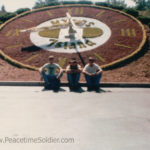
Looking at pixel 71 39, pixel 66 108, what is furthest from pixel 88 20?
pixel 66 108

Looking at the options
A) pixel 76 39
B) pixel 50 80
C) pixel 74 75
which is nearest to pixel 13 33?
pixel 76 39

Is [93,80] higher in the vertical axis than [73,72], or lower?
lower

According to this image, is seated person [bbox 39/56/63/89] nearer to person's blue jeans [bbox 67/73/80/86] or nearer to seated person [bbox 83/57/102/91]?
person's blue jeans [bbox 67/73/80/86]

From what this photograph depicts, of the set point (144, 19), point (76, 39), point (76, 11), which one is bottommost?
point (76, 39)

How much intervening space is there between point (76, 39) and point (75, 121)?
12307 millimetres

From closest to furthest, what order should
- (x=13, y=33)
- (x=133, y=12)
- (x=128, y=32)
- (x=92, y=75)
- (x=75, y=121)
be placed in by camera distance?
(x=75, y=121) < (x=92, y=75) < (x=128, y=32) < (x=13, y=33) < (x=133, y=12)

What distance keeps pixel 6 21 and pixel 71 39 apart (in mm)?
8886

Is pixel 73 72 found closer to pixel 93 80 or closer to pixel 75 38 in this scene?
pixel 93 80

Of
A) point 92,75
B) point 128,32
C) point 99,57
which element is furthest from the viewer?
point 128,32

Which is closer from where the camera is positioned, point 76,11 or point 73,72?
point 73,72

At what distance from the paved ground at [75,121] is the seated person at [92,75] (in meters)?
1.04

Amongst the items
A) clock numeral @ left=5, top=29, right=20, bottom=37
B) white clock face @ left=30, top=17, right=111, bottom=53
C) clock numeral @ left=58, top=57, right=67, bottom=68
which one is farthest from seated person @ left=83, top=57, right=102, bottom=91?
clock numeral @ left=5, top=29, right=20, bottom=37

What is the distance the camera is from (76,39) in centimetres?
1831

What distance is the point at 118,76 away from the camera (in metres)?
12.8
